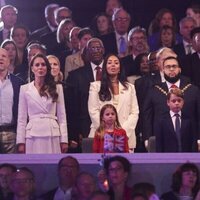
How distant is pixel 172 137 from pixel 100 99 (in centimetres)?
89

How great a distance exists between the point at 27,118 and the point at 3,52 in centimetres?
74

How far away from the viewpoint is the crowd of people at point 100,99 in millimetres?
8609

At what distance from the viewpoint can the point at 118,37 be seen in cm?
1058

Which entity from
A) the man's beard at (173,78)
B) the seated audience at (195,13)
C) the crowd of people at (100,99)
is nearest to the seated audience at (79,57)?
the crowd of people at (100,99)

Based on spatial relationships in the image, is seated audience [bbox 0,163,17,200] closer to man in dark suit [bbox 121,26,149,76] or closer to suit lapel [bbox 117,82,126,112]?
suit lapel [bbox 117,82,126,112]

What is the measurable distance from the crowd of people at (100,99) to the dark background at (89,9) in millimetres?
2654

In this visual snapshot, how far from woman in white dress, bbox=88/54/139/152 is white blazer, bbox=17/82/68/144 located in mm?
371

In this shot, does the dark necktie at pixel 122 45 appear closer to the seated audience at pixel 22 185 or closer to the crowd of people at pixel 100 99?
the crowd of people at pixel 100 99

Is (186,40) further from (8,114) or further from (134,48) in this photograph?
(8,114)

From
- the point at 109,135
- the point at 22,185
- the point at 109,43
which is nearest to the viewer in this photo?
the point at 22,185

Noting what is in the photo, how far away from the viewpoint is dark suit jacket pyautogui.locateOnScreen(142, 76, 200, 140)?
29.0 ft

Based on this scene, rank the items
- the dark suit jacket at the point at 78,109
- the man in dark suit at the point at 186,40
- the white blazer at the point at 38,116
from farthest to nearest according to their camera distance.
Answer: the man in dark suit at the point at 186,40 < the dark suit jacket at the point at 78,109 < the white blazer at the point at 38,116

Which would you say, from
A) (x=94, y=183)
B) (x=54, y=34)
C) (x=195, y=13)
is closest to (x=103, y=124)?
(x=94, y=183)

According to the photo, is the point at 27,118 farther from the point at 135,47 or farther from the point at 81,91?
the point at 135,47
